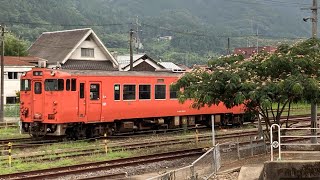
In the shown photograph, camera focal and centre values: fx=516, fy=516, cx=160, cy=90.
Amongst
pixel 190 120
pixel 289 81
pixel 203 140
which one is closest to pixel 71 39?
pixel 190 120

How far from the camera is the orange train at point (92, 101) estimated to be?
21.2 metres

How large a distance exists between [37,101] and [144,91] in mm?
5029

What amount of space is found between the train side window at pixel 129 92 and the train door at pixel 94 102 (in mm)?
1502

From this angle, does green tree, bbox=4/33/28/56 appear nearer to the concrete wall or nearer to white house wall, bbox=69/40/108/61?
white house wall, bbox=69/40/108/61

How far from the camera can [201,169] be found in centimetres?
1370

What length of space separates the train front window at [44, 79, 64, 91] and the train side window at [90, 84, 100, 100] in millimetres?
1297

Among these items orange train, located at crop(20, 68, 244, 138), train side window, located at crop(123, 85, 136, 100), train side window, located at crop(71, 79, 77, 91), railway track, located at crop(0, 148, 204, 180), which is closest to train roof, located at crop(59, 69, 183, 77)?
orange train, located at crop(20, 68, 244, 138)

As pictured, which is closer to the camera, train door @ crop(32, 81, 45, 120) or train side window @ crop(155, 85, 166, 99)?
train door @ crop(32, 81, 45, 120)

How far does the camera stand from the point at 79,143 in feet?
69.1

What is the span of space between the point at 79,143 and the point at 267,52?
8.70 meters

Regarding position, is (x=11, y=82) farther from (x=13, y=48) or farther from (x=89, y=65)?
(x=13, y=48)

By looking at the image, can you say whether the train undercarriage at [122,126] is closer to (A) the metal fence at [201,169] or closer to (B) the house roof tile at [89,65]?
(A) the metal fence at [201,169]

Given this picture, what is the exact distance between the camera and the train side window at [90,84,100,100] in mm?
21844

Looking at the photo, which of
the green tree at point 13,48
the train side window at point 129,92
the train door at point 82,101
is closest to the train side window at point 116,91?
the train side window at point 129,92
